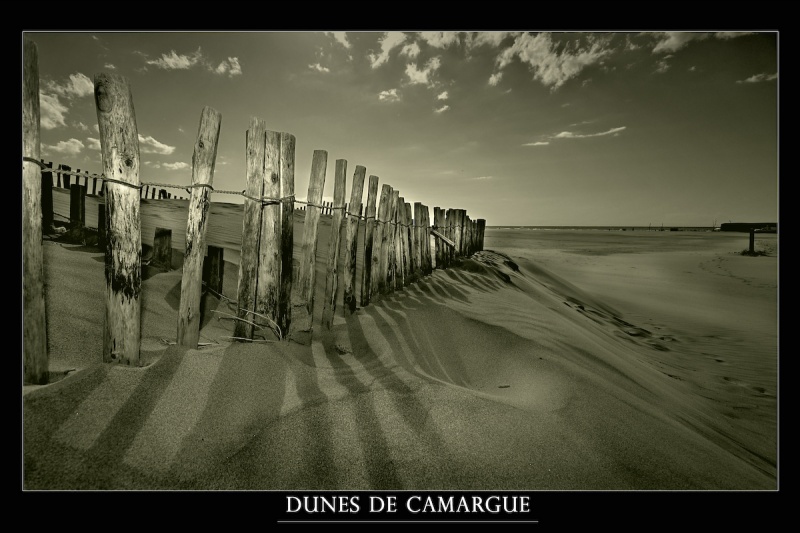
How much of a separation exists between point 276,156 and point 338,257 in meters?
1.17

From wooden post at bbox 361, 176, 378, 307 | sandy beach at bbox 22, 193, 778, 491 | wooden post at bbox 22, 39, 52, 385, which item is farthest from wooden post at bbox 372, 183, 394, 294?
wooden post at bbox 22, 39, 52, 385

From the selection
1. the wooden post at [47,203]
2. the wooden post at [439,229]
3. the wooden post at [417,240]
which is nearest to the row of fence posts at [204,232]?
the wooden post at [47,203]

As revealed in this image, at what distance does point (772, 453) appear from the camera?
263 cm

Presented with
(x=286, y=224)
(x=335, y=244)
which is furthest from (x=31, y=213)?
(x=335, y=244)

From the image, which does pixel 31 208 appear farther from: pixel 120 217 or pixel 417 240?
pixel 417 240

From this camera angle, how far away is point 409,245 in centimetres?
561

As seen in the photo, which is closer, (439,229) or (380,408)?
(380,408)

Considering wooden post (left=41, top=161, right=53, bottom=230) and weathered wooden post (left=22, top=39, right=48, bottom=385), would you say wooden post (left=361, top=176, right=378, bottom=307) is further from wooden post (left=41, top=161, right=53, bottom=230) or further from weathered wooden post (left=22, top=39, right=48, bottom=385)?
wooden post (left=41, top=161, right=53, bottom=230)

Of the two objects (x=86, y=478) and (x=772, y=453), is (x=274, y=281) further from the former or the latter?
(x=772, y=453)

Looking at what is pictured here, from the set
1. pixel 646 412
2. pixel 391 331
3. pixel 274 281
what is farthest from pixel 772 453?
pixel 274 281

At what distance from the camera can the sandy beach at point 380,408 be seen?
5.51 feet

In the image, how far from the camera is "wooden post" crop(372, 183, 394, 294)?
450cm

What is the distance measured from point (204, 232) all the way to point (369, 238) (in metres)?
2.07
